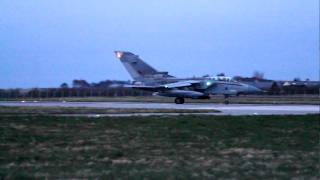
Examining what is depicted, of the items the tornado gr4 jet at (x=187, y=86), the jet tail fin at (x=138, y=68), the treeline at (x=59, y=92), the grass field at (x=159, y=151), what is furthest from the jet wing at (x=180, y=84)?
the grass field at (x=159, y=151)

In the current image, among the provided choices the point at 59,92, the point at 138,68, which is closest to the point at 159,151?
the point at 138,68

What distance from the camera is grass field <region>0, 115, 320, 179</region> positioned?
1079 cm

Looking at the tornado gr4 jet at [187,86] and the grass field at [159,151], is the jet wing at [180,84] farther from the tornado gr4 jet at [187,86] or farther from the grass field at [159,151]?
the grass field at [159,151]

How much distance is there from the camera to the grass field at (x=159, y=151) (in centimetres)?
1079

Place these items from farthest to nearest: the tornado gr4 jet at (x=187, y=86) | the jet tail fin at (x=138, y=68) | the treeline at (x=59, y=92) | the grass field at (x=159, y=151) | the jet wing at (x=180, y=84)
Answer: the treeline at (x=59, y=92) → the jet tail fin at (x=138, y=68) → the jet wing at (x=180, y=84) → the tornado gr4 jet at (x=187, y=86) → the grass field at (x=159, y=151)

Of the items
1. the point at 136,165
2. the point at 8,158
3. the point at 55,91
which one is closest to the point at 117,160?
the point at 136,165

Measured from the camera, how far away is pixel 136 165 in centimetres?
1172

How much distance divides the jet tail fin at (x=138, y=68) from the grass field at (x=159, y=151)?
→ 120 feet

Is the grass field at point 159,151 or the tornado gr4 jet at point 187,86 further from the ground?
the tornado gr4 jet at point 187,86

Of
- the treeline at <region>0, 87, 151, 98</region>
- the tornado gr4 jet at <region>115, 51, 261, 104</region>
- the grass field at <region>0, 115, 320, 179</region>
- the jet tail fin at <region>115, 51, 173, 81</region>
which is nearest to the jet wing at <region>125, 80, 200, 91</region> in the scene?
the tornado gr4 jet at <region>115, 51, 261, 104</region>

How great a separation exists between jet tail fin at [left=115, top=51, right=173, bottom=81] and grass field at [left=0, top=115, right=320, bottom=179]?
120ft

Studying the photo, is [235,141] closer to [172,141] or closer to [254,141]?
[254,141]

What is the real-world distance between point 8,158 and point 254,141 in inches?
260

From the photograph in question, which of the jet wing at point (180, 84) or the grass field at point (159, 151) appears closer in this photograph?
the grass field at point (159, 151)
